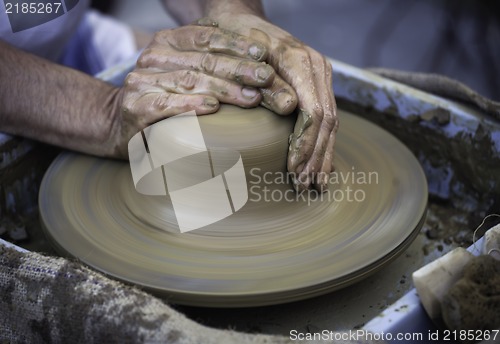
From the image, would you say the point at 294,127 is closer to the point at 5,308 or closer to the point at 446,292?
the point at 446,292

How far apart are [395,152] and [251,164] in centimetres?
46

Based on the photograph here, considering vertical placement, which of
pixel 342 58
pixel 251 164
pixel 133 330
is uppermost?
pixel 251 164

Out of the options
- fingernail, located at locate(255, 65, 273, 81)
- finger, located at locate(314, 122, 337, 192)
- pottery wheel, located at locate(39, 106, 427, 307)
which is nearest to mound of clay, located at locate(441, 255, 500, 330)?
pottery wheel, located at locate(39, 106, 427, 307)

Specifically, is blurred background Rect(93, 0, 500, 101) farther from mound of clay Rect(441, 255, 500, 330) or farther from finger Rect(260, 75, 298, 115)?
mound of clay Rect(441, 255, 500, 330)

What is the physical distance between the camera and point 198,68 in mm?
1489

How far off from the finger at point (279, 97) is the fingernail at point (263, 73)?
4 centimetres

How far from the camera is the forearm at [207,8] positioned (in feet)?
5.80

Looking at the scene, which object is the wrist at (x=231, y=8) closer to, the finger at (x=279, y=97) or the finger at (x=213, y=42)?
the finger at (x=213, y=42)

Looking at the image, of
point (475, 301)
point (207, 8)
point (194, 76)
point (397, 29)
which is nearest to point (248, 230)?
point (194, 76)

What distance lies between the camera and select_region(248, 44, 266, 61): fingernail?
57.1 inches

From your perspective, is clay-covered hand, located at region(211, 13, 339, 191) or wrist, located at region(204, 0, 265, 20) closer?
clay-covered hand, located at region(211, 13, 339, 191)

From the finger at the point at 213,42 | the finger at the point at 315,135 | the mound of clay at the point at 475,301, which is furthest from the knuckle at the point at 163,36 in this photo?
the mound of clay at the point at 475,301

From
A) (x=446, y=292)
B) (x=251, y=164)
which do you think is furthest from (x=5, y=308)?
(x=446, y=292)

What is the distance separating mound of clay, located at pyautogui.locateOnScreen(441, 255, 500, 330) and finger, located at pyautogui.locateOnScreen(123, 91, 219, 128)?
589mm
